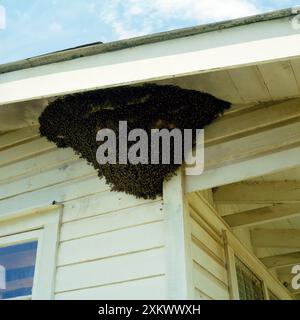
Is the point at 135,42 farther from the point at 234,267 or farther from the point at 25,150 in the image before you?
the point at 234,267

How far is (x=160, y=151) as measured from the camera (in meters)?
3.28

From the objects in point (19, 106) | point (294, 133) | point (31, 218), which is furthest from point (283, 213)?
point (19, 106)

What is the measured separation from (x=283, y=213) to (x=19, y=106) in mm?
2433

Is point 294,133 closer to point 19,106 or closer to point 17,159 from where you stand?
point 19,106

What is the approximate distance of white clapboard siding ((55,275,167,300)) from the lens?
301 centimetres

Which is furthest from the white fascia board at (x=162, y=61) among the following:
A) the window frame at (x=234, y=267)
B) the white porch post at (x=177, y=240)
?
the window frame at (x=234, y=267)

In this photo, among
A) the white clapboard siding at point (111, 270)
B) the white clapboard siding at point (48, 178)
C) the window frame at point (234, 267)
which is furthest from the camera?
the window frame at point (234, 267)

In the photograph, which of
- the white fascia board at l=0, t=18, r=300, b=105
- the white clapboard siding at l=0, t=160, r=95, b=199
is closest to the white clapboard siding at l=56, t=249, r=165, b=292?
the white clapboard siding at l=0, t=160, r=95, b=199

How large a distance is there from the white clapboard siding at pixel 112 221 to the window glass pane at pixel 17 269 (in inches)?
14.2

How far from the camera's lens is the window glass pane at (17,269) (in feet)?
11.9

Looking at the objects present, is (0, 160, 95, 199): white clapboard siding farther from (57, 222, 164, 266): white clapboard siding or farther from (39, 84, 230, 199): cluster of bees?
(57, 222, 164, 266): white clapboard siding

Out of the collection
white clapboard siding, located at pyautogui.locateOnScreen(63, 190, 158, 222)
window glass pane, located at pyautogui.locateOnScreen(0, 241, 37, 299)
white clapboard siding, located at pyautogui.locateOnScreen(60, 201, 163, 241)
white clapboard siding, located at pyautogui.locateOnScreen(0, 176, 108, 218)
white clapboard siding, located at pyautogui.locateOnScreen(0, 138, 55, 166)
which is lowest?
window glass pane, located at pyautogui.locateOnScreen(0, 241, 37, 299)

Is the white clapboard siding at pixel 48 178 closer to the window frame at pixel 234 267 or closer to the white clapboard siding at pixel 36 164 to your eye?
the white clapboard siding at pixel 36 164
